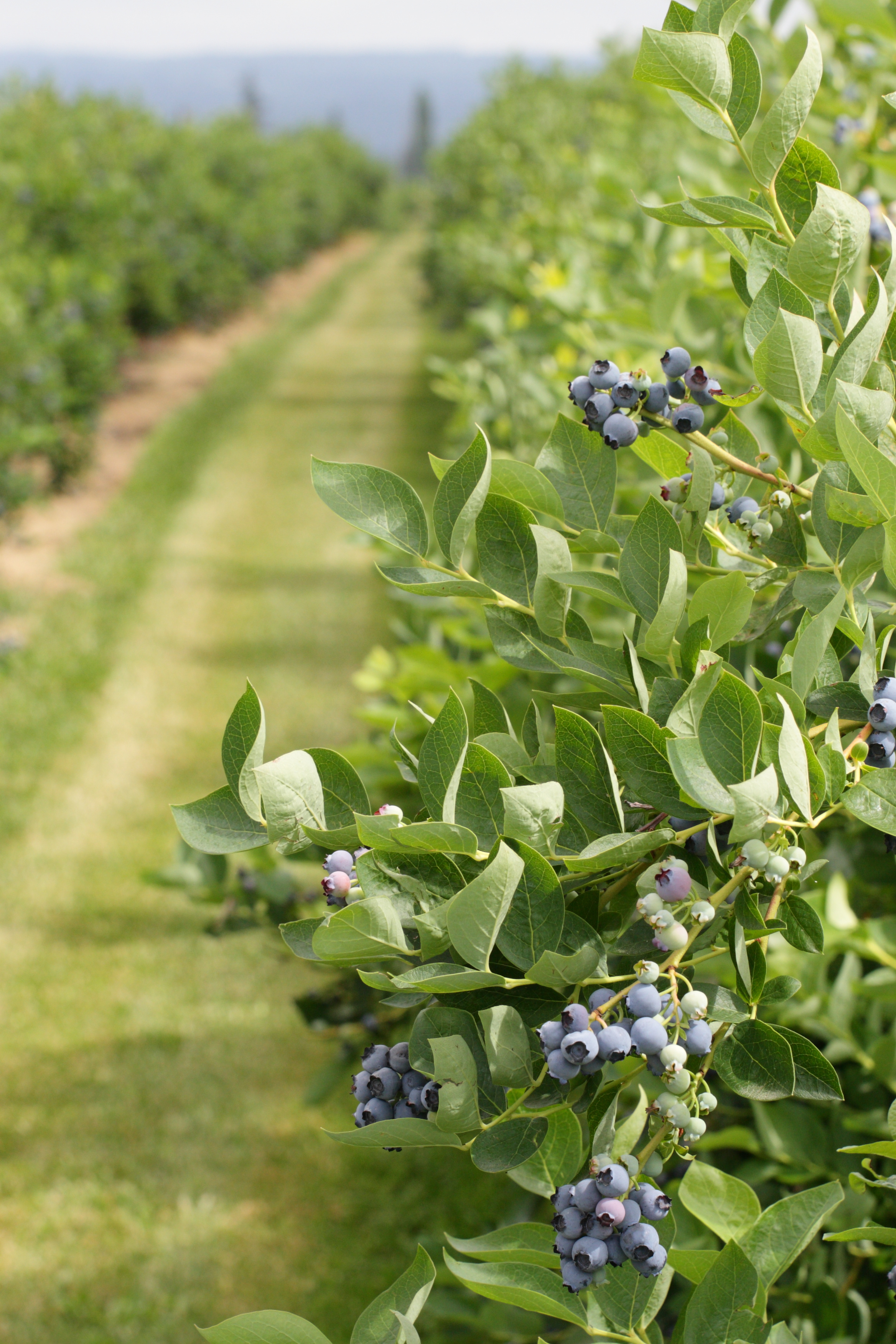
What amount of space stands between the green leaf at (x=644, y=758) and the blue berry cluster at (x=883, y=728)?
0.12 meters

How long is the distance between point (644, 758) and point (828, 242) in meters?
0.38

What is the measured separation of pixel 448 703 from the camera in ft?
2.25

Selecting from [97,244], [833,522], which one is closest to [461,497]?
[833,522]

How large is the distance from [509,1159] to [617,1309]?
126 millimetres

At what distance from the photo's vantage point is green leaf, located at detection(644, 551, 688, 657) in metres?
0.74

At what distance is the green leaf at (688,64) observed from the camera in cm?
78

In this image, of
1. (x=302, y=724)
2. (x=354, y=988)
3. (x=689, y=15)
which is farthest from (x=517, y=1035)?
(x=302, y=724)

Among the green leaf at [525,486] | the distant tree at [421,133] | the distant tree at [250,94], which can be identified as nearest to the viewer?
the green leaf at [525,486]

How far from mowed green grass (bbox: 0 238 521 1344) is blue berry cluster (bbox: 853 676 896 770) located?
113 cm

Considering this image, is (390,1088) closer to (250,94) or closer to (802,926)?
(802,926)

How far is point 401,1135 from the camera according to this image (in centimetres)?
66

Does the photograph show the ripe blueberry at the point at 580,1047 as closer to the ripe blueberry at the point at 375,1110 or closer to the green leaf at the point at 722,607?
the ripe blueberry at the point at 375,1110

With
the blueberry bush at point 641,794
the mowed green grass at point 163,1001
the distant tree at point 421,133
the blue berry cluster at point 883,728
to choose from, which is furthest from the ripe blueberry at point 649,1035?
the distant tree at point 421,133

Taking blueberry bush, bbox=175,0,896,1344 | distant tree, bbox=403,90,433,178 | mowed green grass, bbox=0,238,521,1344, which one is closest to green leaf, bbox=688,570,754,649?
blueberry bush, bbox=175,0,896,1344
